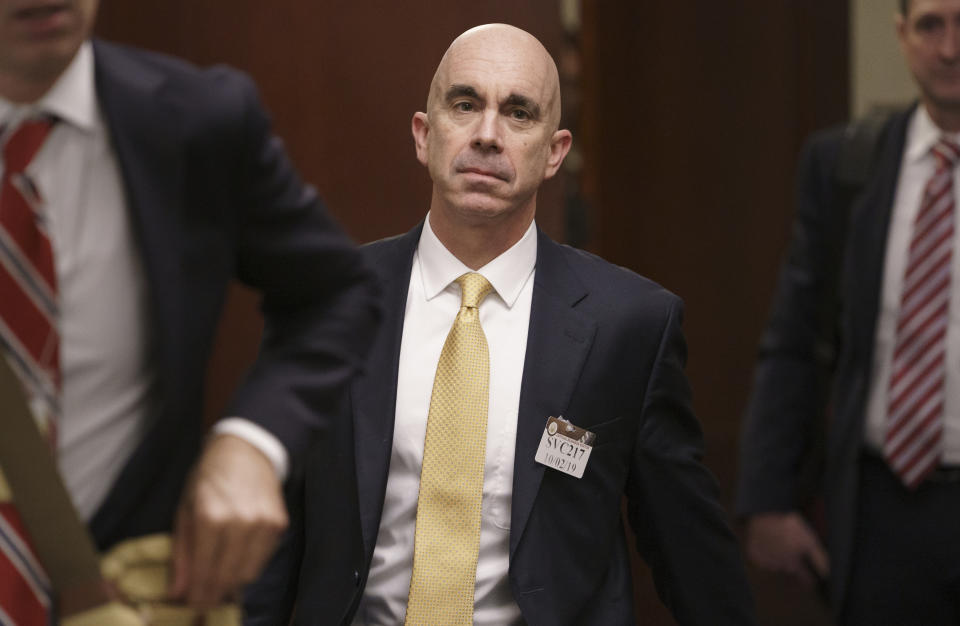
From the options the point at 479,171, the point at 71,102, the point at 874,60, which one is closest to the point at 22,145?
the point at 71,102

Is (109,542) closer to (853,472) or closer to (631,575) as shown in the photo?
(631,575)

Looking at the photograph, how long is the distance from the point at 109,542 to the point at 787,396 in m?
2.26

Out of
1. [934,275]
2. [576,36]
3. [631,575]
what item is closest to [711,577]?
[631,575]

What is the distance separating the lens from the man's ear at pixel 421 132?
214 cm

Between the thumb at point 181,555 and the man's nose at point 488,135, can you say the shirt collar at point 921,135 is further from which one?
the thumb at point 181,555

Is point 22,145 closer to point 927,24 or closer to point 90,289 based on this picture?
point 90,289

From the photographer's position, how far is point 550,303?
7.32ft

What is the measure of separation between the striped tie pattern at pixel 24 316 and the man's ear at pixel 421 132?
86 centimetres

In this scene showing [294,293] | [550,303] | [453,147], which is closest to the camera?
[294,293]

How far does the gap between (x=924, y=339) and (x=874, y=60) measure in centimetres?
268

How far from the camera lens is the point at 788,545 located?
11.0 ft

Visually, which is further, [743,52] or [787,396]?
[743,52]

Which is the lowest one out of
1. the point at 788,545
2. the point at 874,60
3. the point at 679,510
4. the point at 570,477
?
the point at 788,545

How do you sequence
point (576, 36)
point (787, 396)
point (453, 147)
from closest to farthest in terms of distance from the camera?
point (453, 147) → point (787, 396) → point (576, 36)
